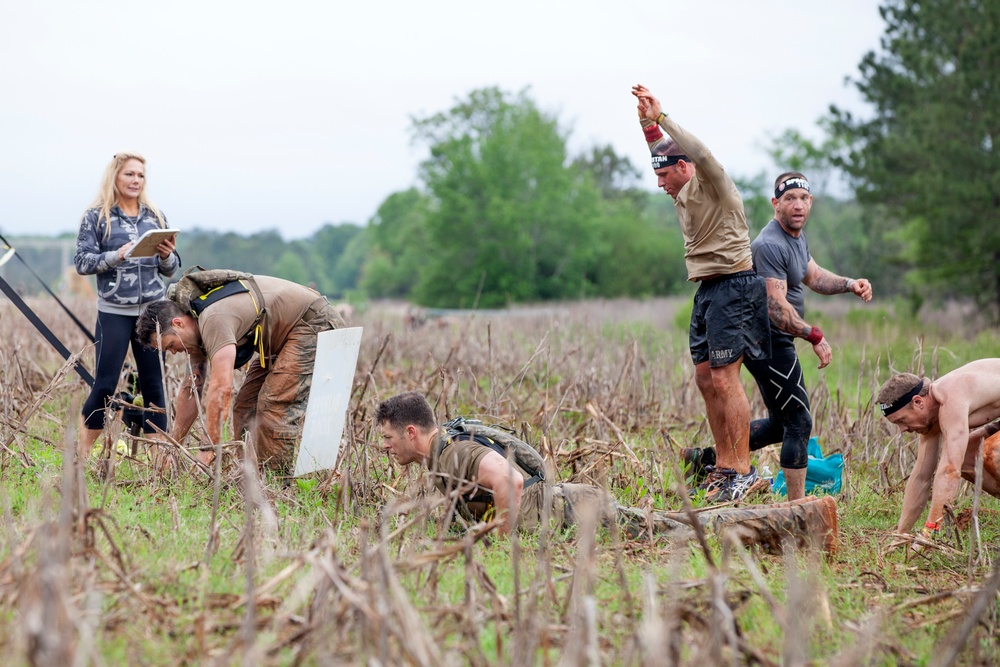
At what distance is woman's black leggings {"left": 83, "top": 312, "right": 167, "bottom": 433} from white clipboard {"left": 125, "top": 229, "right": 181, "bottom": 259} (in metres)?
0.44

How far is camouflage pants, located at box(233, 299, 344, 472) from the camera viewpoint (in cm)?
556

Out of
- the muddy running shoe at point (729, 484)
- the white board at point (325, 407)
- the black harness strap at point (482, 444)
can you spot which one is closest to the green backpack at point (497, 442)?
the black harness strap at point (482, 444)

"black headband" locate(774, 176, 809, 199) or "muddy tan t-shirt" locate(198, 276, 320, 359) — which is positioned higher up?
"black headband" locate(774, 176, 809, 199)

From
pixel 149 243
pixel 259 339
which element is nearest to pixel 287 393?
pixel 259 339

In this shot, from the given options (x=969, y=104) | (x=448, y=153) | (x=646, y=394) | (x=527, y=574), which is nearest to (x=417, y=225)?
(x=448, y=153)

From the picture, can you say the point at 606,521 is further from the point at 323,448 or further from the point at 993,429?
the point at 993,429

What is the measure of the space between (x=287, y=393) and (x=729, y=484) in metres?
2.56

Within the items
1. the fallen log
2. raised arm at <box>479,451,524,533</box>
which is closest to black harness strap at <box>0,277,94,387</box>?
raised arm at <box>479,451,524,533</box>

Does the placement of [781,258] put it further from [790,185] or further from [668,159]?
[668,159]

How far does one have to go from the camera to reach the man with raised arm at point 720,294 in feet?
17.4

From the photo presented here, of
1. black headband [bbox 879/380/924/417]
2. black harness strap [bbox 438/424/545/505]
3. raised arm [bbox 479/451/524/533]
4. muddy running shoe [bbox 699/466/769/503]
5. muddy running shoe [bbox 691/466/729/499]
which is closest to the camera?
raised arm [bbox 479/451/524/533]

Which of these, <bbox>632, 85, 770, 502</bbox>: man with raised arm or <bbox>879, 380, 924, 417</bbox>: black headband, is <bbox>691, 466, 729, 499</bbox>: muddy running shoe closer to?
<bbox>632, 85, 770, 502</bbox>: man with raised arm

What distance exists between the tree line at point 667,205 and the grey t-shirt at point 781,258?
327cm

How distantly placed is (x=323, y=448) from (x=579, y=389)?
3013mm
